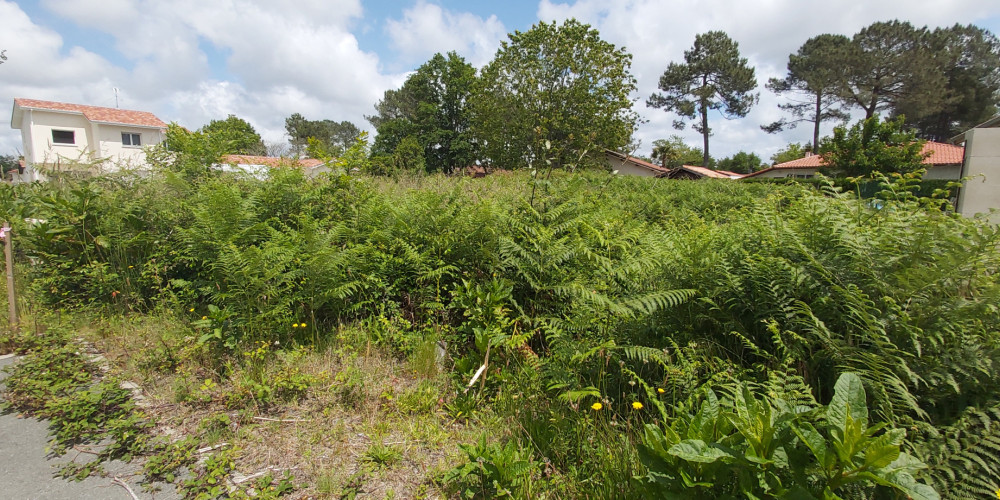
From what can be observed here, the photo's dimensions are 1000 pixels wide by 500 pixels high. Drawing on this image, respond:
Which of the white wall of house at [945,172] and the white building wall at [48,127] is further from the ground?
the white building wall at [48,127]

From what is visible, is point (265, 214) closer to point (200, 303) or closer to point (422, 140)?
point (200, 303)

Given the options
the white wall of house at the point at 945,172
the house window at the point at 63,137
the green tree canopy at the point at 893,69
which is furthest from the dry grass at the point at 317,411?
the green tree canopy at the point at 893,69

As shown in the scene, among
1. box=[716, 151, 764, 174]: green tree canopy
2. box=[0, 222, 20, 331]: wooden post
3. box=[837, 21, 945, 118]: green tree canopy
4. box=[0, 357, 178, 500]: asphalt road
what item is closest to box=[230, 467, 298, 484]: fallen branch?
box=[0, 357, 178, 500]: asphalt road

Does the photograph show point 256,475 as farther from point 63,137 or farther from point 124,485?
point 63,137

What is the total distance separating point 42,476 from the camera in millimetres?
2455

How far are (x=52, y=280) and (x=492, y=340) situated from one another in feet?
16.8

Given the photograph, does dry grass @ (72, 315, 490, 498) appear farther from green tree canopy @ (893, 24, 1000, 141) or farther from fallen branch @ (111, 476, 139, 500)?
green tree canopy @ (893, 24, 1000, 141)

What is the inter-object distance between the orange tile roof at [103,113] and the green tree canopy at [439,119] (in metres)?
19.3

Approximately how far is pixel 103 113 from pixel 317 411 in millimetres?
45841

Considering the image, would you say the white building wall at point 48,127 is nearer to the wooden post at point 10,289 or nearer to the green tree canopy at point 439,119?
the green tree canopy at point 439,119

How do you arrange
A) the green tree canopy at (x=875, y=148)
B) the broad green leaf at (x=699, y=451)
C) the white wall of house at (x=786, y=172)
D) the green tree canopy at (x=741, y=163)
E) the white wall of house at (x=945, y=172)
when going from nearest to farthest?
the broad green leaf at (x=699, y=451)
the green tree canopy at (x=875, y=148)
the white wall of house at (x=945, y=172)
the white wall of house at (x=786, y=172)
the green tree canopy at (x=741, y=163)

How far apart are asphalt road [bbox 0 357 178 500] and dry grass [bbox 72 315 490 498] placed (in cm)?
37

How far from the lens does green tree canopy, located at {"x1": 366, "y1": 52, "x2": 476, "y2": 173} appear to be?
45.5m

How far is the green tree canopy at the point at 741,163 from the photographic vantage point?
67.1 meters
